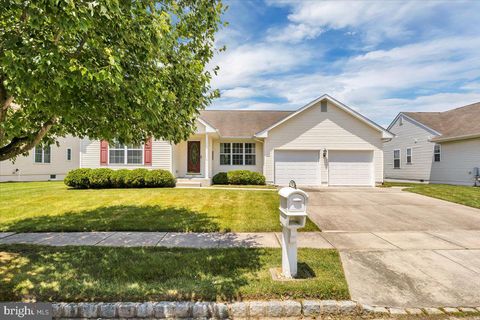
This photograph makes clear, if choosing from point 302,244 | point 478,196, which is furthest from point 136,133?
point 478,196

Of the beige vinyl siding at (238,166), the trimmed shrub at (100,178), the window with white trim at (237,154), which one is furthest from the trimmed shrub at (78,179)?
the window with white trim at (237,154)

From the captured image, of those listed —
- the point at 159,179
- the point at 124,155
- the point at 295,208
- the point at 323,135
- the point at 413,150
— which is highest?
the point at 323,135

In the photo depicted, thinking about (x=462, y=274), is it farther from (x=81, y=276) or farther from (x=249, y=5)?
(x=249, y=5)

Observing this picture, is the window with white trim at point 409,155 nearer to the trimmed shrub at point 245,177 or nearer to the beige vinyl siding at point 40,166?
the trimmed shrub at point 245,177

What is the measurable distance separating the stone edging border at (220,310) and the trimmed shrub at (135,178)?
12.1m

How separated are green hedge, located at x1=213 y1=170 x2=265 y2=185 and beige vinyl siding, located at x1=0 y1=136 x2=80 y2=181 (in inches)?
512

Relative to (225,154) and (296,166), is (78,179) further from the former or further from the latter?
(296,166)

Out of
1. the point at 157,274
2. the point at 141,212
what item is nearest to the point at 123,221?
the point at 141,212

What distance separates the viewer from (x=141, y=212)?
8.64 metres

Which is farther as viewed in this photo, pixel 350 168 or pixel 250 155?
→ pixel 250 155

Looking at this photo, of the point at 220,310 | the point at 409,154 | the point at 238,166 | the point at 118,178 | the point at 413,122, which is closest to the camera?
the point at 220,310

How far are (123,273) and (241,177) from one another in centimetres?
1323

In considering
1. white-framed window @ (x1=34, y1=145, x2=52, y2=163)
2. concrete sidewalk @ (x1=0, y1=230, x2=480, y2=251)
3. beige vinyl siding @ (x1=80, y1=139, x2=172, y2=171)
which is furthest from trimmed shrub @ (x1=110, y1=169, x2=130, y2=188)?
white-framed window @ (x1=34, y1=145, x2=52, y2=163)

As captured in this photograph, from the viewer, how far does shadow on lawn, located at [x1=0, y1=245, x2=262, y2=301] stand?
137 inches
